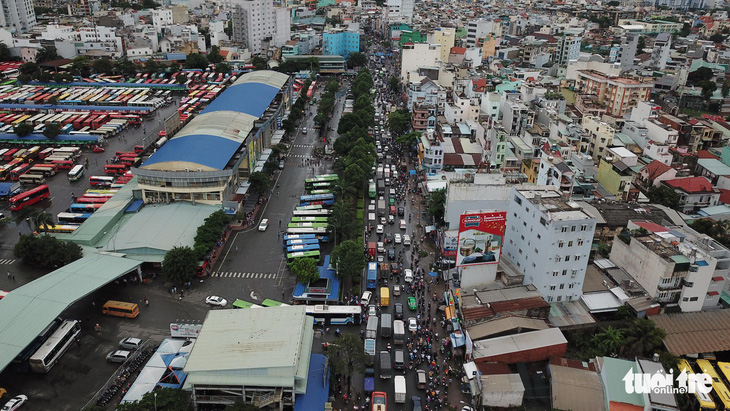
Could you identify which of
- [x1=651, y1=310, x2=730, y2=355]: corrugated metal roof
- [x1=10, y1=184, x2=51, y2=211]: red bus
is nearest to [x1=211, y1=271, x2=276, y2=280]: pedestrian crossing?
[x1=10, y1=184, x2=51, y2=211]: red bus

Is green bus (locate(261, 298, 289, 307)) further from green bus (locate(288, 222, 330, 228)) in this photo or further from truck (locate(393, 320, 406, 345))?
green bus (locate(288, 222, 330, 228))

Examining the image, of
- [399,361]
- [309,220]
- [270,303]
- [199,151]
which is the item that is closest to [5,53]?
[199,151]

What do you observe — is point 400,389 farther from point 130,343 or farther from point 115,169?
point 115,169

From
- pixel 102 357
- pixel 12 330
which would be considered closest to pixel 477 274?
pixel 102 357

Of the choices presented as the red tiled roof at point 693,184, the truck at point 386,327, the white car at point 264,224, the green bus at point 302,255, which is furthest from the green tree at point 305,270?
the red tiled roof at point 693,184

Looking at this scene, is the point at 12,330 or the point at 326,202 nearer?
the point at 12,330

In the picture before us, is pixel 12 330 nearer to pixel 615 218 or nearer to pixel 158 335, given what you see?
pixel 158 335

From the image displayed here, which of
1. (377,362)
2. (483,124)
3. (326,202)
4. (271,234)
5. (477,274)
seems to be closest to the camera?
(377,362)

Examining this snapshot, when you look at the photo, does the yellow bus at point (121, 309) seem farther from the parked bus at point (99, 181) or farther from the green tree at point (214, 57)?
the green tree at point (214, 57)
